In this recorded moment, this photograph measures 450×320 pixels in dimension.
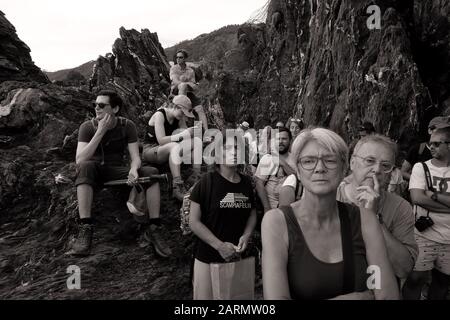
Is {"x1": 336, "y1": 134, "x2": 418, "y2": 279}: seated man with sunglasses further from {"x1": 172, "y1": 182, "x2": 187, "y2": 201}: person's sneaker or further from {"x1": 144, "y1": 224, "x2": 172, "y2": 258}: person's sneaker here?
{"x1": 172, "y1": 182, "x2": 187, "y2": 201}: person's sneaker

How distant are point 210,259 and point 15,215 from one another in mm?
3654

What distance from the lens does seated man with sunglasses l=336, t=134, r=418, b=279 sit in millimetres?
2744

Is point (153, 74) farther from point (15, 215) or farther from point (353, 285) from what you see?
point (353, 285)

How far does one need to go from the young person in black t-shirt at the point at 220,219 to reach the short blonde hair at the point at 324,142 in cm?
157

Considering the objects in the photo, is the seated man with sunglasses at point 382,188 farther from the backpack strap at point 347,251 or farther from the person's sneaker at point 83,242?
the person's sneaker at point 83,242

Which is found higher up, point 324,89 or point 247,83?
point 247,83

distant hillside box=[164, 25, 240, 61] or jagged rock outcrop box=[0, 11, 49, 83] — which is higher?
distant hillside box=[164, 25, 240, 61]

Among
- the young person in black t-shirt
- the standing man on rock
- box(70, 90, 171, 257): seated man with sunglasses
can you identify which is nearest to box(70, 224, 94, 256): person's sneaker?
box(70, 90, 171, 257): seated man with sunglasses

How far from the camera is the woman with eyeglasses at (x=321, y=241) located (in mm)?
2082

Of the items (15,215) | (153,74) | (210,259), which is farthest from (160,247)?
(153,74)

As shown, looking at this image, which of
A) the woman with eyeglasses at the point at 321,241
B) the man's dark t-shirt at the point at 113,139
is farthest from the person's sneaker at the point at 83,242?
the woman with eyeglasses at the point at 321,241

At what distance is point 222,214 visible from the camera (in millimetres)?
3777

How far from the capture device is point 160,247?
4.99m


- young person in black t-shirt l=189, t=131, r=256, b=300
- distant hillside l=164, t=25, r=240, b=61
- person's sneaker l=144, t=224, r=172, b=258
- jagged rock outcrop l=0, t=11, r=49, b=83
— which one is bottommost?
person's sneaker l=144, t=224, r=172, b=258
